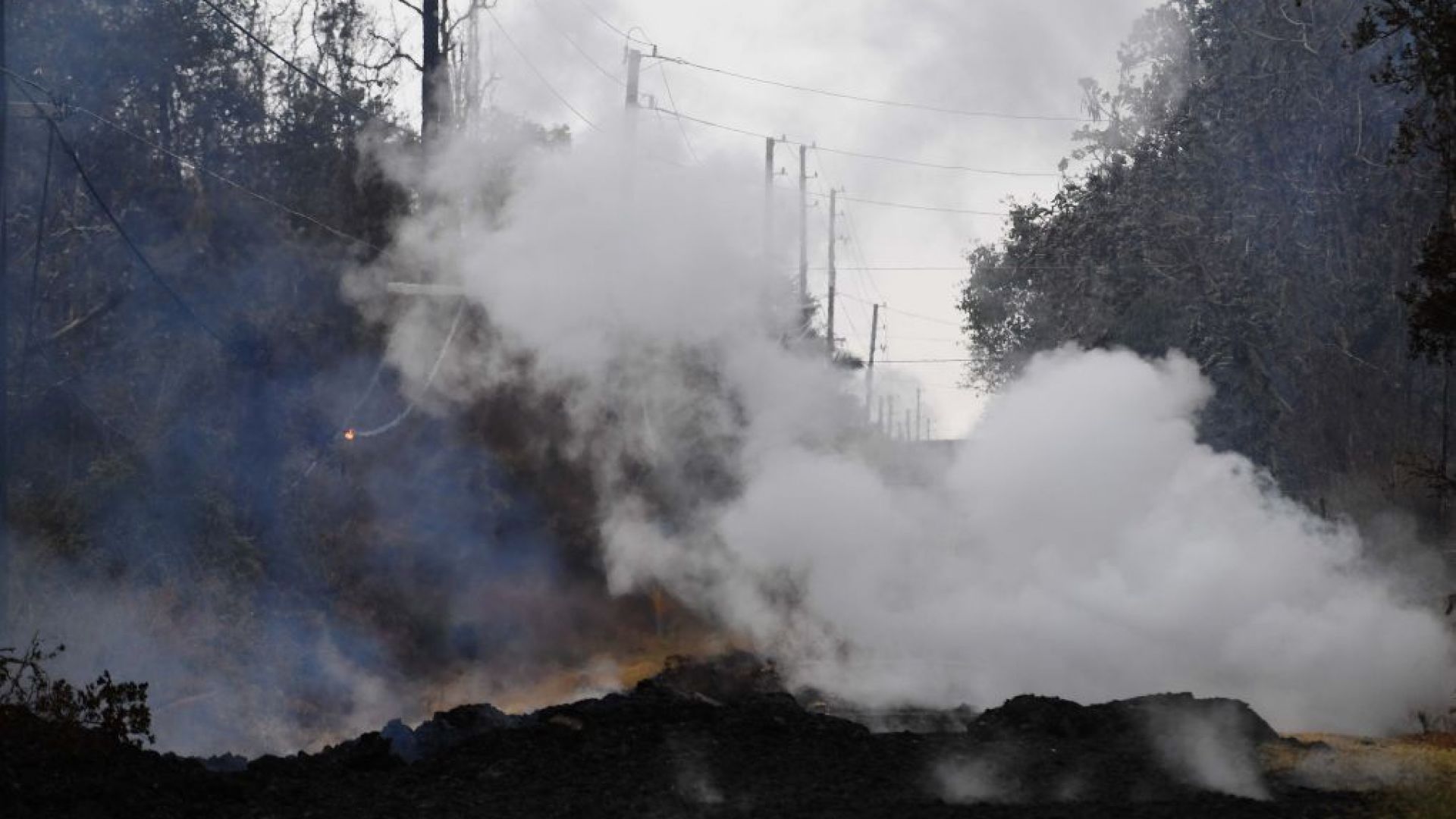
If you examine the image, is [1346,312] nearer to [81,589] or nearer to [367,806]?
[81,589]

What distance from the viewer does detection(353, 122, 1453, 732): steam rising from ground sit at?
61.8ft

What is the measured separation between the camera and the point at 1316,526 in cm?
2066

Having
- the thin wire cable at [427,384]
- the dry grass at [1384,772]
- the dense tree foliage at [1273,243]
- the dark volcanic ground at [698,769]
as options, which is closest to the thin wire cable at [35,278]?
the thin wire cable at [427,384]

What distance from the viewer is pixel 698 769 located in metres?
13.0

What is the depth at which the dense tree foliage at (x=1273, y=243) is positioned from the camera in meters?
29.8

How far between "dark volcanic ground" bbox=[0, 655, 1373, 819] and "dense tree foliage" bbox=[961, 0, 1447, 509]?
13.3 metres

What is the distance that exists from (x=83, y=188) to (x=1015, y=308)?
25944 mm

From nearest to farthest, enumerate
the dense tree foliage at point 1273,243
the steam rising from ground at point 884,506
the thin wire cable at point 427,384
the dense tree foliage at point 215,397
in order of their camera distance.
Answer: the steam rising from ground at point 884,506 < the dense tree foliage at point 215,397 < the thin wire cable at point 427,384 < the dense tree foliage at point 1273,243

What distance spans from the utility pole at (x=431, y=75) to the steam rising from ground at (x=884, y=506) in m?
0.78

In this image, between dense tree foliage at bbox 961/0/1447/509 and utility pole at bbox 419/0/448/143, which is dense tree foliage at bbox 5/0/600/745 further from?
dense tree foliage at bbox 961/0/1447/509

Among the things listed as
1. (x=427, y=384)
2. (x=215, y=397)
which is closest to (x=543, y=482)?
(x=427, y=384)

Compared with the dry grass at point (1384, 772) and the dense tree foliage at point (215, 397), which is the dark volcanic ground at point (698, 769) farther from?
the dense tree foliage at point (215, 397)

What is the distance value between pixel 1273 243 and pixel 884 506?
50.3 feet

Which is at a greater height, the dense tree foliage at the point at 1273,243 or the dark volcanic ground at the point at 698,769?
the dense tree foliage at the point at 1273,243
